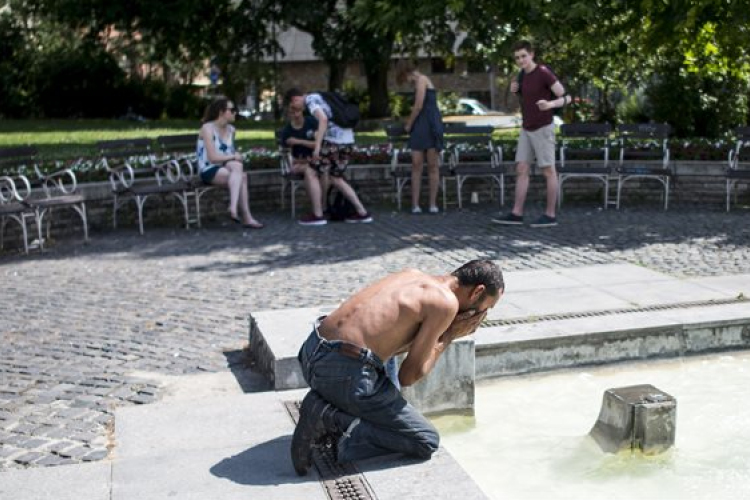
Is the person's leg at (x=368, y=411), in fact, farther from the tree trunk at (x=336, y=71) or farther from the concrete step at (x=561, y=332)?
the tree trunk at (x=336, y=71)

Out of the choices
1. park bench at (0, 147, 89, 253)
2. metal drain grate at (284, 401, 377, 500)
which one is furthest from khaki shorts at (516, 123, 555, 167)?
metal drain grate at (284, 401, 377, 500)

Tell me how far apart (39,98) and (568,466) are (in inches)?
1331

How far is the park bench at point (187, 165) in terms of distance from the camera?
12.6m

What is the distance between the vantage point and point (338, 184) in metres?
12.7

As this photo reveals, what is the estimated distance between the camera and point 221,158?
12500mm

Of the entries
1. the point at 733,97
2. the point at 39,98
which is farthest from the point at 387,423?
the point at 39,98

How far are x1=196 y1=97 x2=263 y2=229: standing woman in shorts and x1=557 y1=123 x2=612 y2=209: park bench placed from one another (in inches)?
163

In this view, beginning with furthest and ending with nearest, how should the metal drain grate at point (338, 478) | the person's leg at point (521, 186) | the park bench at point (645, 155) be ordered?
the park bench at point (645, 155), the person's leg at point (521, 186), the metal drain grate at point (338, 478)

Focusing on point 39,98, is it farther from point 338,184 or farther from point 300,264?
point 300,264

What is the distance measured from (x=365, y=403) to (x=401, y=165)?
9926 millimetres

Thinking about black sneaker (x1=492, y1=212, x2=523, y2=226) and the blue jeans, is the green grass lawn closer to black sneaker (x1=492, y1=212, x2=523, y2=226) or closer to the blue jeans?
black sneaker (x1=492, y1=212, x2=523, y2=226)

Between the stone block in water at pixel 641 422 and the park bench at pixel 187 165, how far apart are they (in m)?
7.83

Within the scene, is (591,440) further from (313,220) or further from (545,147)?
(313,220)

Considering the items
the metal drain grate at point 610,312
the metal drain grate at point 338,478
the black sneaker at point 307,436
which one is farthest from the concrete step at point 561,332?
the black sneaker at point 307,436
